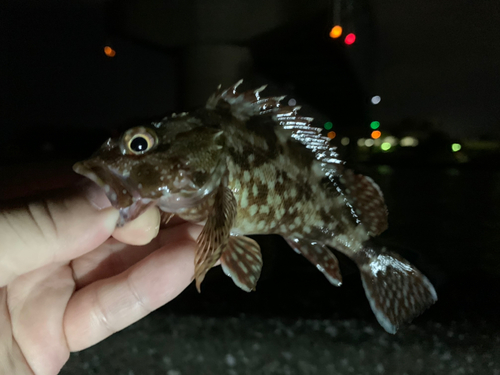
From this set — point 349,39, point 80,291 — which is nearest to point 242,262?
point 80,291

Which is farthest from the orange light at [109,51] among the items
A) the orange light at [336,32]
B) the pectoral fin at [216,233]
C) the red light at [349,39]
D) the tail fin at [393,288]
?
the tail fin at [393,288]

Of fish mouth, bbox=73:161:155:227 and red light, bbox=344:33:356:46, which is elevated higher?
red light, bbox=344:33:356:46

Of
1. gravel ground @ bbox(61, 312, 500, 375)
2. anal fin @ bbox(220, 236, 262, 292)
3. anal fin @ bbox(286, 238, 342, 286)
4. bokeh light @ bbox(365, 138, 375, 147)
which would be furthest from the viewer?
bokeh light @ bbox(365, 138, 375, 147)

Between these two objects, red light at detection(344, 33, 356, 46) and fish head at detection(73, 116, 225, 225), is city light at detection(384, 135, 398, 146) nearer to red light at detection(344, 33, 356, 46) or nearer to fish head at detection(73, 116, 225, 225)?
red light at detection(344, 33, 356, 46)

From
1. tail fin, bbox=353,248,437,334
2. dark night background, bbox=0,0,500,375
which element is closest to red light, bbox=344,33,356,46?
dark night background, bbox=0,0,500,375

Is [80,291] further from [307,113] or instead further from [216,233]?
[307,113]

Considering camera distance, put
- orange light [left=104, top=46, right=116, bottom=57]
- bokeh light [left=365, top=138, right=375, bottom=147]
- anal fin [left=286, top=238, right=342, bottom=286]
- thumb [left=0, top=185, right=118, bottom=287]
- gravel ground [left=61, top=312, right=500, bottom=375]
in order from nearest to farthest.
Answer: thumb [left=0, top=185, right=118, bottom=287], anal fin [left=286, top=238, right=342, bottom=286], gravel ground [left=61, top=312, right=500, bottom=375], orange light [left=104, top=46, right=116, bottom=57], bokeh light [left=365, top=138, right=375, bottom=147]

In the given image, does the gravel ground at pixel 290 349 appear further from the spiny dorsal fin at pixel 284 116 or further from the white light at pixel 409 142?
the white light at pixel 409 142
